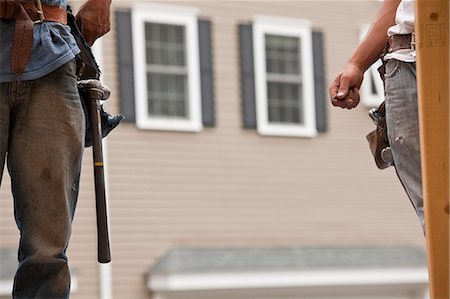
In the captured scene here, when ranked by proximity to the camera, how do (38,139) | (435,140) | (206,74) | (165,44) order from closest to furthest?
(435,140) → (38,139) → (165,44) → (206,74)

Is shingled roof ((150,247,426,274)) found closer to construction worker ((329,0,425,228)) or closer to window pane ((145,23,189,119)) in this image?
window pane ((145,23,189,119))

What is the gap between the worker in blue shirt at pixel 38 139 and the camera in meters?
3.25

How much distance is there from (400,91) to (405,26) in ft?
0.58

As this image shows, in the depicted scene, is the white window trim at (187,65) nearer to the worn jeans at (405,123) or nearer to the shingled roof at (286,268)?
the shingled roof at (286,268)

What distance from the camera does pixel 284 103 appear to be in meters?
18.0

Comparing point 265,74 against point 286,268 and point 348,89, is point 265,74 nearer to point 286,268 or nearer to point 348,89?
point 286,268

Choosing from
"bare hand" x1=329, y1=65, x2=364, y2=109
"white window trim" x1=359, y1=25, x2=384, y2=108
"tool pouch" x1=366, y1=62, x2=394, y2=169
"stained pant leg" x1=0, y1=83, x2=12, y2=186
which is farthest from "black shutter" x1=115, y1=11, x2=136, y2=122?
"stained pant leg" x1=0, y1=83, x2=12, y2=186

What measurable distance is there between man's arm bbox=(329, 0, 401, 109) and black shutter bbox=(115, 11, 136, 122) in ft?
42.9

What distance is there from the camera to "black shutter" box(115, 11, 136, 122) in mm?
16672

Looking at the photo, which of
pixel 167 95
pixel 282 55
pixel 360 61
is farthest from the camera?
pixel 282 55

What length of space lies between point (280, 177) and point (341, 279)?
68.6 inches

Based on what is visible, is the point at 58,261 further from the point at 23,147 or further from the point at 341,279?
the point at 341,279

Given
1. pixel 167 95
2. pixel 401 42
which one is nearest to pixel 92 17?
pixel 401 42

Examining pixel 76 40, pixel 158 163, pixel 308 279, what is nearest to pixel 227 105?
pixel 158 163
